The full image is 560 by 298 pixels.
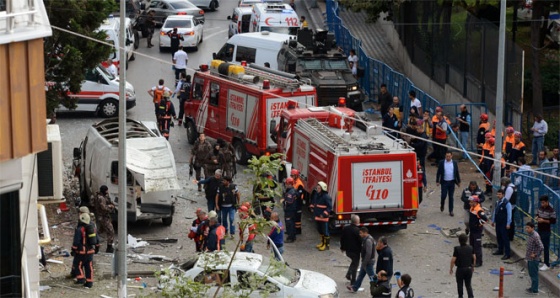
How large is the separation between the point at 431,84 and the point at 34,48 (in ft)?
97.6

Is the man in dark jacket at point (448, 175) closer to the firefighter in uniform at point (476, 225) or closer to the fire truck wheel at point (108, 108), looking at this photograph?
the firefighter in uniform at point (476, 225)

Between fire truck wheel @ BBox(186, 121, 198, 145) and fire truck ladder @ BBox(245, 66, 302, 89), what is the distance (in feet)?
7.94

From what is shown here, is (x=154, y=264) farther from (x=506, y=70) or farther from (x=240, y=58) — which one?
(x=240, y=58)

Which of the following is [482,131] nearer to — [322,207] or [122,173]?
[322,207]

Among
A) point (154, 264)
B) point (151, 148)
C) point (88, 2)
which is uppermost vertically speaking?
point (88, 2)

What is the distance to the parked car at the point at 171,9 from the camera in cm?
4844

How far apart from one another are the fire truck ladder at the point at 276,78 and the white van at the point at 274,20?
12074mm

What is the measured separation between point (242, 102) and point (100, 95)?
6.60 meters

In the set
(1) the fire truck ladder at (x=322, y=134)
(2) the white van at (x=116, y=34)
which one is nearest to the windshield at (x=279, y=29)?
(2) the white van at (x=116, y=34)

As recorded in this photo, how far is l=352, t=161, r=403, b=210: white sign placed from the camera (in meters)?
22.8

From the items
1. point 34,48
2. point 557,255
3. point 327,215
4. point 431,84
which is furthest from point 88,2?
point 34,48

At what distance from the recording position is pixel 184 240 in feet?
76.8

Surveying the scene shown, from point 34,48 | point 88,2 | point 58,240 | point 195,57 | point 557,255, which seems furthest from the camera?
point 195,57

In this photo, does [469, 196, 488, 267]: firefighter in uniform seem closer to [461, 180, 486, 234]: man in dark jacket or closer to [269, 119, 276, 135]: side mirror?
[461, 180, 486, 234]: man in dark jacket
